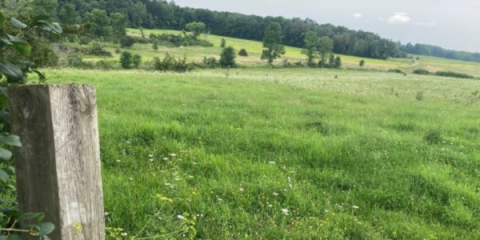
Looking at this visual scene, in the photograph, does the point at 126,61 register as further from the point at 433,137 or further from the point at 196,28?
the point at 196,28

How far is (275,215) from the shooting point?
4176 millimetres

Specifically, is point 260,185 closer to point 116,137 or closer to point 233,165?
point 233,165

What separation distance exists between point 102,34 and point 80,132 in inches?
3138

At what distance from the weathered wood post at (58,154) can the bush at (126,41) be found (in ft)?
276

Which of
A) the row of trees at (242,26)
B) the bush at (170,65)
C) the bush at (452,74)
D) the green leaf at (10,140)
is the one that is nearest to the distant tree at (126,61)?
the bush at (170,65)

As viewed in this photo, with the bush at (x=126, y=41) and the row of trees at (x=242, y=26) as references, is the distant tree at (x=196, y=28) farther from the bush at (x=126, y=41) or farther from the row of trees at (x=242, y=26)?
the bush at (x=126, y=41)

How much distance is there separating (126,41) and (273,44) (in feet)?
115

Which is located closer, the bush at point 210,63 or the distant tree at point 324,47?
the bush at point 210,63

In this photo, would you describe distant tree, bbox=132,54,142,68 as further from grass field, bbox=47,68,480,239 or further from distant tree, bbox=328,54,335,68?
distant tree, bbox=328,54,335,68

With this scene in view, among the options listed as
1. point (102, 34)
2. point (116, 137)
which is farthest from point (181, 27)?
point (116, 137)

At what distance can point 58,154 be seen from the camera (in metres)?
1.55

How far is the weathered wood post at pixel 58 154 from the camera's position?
1.50 metres

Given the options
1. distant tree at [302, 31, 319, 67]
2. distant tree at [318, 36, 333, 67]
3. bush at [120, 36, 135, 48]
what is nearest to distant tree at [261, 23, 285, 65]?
distant tree at [302, 31, 319, 67]

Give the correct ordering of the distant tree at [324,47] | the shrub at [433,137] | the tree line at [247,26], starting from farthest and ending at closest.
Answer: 1. the tree line at [247,26]
2. the distant tree at [324,47]
3. the shrub at [433,137]
